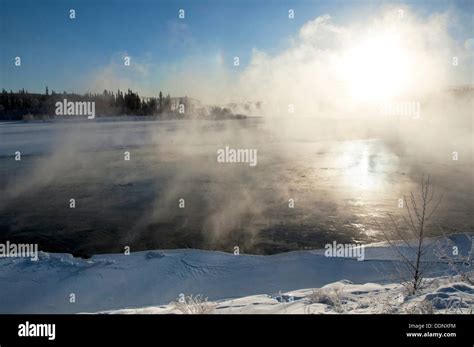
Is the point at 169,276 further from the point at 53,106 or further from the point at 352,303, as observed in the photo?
the point at 53,106

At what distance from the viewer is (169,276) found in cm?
608

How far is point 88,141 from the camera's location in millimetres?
22672

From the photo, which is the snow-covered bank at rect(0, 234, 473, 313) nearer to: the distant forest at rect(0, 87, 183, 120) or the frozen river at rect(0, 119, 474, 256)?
the frozen river at rect(0, 119, 474, 256)

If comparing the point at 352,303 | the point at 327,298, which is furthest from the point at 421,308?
the point at 327,298

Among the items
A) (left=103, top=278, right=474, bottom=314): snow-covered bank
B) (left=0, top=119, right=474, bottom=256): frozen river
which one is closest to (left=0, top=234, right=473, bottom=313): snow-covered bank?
(left=103, top=278, right=474, bottom=314): snow-covered bank

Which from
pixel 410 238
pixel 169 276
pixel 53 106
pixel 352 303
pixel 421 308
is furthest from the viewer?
pixel 53 106

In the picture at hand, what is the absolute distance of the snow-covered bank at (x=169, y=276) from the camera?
5.31m

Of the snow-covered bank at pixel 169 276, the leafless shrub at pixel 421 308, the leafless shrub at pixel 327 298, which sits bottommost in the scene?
the snow-covered bank at pixel 169 276

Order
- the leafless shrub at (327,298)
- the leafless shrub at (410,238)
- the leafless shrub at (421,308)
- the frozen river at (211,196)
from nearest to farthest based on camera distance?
the leafless shrub at (421,308)
the leafless shrub at (327,298)
the leafless shrub at (410,238)
the frozen river at (211,196)

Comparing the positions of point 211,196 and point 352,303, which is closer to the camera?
point 352,303

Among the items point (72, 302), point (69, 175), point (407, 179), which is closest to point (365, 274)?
point (72, 302)

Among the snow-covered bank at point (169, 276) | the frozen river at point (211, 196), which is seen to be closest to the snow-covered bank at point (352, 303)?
the snow-covered bank at point (169, 276)

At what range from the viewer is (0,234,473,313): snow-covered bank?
5312 mm

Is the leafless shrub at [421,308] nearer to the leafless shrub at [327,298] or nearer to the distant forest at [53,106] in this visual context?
the leafless shrub at [327,298]
